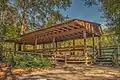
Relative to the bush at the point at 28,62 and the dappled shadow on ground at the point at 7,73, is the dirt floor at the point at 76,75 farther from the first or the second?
the bush at the point at 28,62

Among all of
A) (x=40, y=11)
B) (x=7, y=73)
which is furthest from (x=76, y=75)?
(x=40, y=11)

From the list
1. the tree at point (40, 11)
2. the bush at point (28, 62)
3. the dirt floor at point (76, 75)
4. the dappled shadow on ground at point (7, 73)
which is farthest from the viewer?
the tree at point (40, 11)

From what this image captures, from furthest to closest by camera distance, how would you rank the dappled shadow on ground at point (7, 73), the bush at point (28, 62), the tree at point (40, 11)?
the tree at point (40, 11), the bush at point (28, 62), the dappled shadow on ground at point (7, 73)

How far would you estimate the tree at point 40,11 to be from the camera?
119 ft

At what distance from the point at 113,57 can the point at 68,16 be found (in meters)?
23.5

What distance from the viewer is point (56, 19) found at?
130 feet

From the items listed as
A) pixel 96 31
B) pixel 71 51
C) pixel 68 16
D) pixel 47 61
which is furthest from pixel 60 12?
pixel 47 61

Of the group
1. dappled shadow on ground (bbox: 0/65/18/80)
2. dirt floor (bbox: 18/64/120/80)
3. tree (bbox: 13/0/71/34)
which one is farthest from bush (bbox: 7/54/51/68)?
tree (bbox: 13/0/71/34)

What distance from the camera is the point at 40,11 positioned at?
1510 inches

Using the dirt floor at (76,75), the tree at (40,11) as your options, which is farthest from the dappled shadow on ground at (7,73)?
the tree at (40,11)

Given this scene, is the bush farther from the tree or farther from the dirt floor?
the tree

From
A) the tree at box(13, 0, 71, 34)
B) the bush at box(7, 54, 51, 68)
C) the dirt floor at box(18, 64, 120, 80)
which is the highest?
the tree at box(13, 0, 71, 34)

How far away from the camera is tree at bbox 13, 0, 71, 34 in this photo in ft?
119

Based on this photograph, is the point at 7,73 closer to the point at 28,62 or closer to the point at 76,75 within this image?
the point at 28,62
